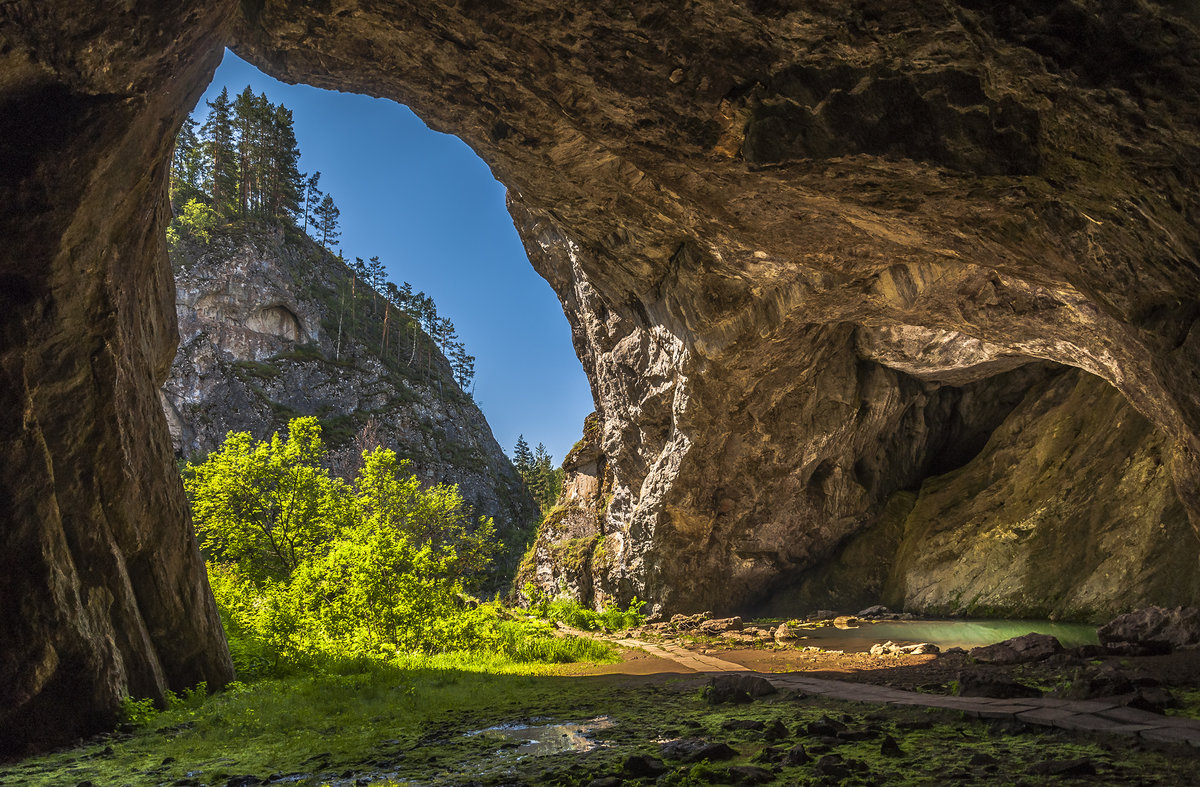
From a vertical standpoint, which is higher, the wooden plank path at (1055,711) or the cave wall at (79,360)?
the cave wall at (79,360)

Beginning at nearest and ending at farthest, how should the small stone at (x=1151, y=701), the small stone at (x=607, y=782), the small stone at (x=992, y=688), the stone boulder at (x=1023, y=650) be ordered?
the small stone at (x=607, y=782) < the small stone at (x=1151, y=701) < the small stone at (x=992, y=688) < the stone boulder at (x=1023, y=650)

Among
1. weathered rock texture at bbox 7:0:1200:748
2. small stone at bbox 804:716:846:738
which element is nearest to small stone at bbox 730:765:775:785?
small stone at bbox 804:716:846:738

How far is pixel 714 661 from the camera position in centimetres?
1191

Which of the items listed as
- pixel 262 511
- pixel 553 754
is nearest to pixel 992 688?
pixel 553 754

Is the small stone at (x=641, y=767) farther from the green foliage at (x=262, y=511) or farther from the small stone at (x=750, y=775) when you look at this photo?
the green foliage at (x=262, y=511)

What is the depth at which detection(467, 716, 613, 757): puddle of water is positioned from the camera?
16.9 ft

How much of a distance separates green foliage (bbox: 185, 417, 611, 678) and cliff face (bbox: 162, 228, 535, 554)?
116ft

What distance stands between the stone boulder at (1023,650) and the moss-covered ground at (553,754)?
4359mm

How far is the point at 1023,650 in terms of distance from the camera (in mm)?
9023

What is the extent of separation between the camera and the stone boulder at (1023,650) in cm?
881

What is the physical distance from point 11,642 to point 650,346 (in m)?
20.5

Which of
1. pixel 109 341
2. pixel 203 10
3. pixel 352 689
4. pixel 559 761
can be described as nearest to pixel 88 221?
pixel 109 341

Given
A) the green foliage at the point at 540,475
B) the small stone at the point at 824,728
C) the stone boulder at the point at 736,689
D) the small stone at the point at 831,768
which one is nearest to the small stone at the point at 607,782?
the small stone at the point at 831,768

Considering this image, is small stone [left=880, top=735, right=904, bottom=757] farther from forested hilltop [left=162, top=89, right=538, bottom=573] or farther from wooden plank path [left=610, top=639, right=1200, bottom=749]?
forested hilltop [left=162, top=89, right=538, bottom=573]
